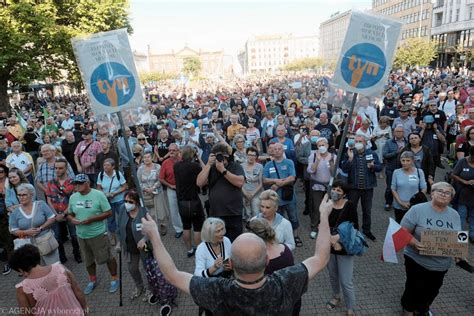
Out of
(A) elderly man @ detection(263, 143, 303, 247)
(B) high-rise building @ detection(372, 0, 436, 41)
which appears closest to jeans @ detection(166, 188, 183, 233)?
(A) elderly man @ detection(263, 143, 303, 247)

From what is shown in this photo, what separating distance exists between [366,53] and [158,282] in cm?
344

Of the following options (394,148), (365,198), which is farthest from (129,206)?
(394,148)

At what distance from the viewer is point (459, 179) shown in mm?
5418

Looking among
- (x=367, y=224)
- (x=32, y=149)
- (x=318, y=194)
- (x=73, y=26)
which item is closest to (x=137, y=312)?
(x=318, y=194)

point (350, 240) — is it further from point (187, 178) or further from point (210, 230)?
point (187, 178)

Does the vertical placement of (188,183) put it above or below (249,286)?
below

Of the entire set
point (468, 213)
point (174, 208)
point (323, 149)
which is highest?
point (323, 149)

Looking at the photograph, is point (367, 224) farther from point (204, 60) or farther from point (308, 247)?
point (204, 60)

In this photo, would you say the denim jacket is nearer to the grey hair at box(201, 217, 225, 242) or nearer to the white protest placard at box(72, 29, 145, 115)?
the grey hair at box(201, 217, 225, 242)

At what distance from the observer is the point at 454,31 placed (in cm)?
→ 5303

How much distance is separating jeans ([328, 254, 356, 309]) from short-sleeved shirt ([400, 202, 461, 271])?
2.18ft

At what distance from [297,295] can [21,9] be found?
23906 mm

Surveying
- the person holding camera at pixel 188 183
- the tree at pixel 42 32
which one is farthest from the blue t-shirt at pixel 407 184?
the tree at pixel 42 32

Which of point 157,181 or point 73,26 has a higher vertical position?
point 73,26
